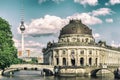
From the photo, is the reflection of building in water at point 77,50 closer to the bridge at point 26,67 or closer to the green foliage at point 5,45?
the bridge at point 26,67

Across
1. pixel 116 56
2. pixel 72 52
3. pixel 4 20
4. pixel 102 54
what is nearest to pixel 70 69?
pixel 72 52

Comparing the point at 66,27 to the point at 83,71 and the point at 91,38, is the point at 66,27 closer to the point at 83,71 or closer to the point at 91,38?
the point at 91,38

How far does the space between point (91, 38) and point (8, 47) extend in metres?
69.7

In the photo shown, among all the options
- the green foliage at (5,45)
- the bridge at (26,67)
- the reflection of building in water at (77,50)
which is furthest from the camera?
the reflection of building in water at (77,50)

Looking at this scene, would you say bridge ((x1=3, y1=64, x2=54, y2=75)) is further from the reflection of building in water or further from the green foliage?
the green foliage

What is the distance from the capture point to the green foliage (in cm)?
8562

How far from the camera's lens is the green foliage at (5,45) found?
85625 mm

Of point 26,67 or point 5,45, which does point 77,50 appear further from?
point 5,45

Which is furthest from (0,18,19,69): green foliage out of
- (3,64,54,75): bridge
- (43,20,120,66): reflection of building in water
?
(43,20,120,66): reflection of building in water

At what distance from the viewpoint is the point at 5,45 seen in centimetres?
8794

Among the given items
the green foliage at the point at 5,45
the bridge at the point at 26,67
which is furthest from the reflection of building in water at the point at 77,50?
the green foliage at the point at 5,45

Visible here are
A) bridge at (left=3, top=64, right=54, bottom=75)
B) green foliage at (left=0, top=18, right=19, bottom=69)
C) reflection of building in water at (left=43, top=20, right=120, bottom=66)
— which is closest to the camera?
green foliage at (left=0, top=18, right=19, bottom=69)

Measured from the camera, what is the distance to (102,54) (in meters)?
147

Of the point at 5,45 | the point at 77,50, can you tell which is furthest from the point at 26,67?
the point at 5,45
